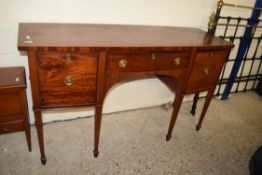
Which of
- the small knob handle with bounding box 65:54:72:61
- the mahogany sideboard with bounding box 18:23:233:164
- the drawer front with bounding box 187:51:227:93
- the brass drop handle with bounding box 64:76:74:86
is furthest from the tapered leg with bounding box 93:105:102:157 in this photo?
the drawer front with bounding box 187:51:227:93

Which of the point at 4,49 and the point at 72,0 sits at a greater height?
the point at 72,0

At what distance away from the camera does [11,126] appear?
1378mm

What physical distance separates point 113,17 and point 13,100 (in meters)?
0.88

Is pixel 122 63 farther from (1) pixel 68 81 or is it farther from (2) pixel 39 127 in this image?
(2) pixel 39 127

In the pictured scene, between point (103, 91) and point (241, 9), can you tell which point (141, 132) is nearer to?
point (103, 91)

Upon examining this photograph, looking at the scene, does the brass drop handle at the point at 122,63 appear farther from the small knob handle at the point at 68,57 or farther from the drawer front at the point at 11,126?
the drawer front at the point at 11,126

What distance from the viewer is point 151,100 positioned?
2.17m

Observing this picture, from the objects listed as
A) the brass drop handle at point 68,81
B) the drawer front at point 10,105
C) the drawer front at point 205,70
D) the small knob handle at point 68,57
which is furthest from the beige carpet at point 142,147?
the small knob handle at point 68,57

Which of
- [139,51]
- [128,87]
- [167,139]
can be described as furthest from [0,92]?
[167,139]

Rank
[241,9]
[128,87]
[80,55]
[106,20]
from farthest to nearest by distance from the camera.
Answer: [241,9] < [128,87] < [106,20] < [80,55]

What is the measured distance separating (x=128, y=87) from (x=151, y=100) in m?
0.32

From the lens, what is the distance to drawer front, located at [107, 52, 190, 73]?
125 centimetres

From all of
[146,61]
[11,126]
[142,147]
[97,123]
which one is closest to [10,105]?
[11,126]

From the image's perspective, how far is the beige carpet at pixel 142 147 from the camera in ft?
4.90
